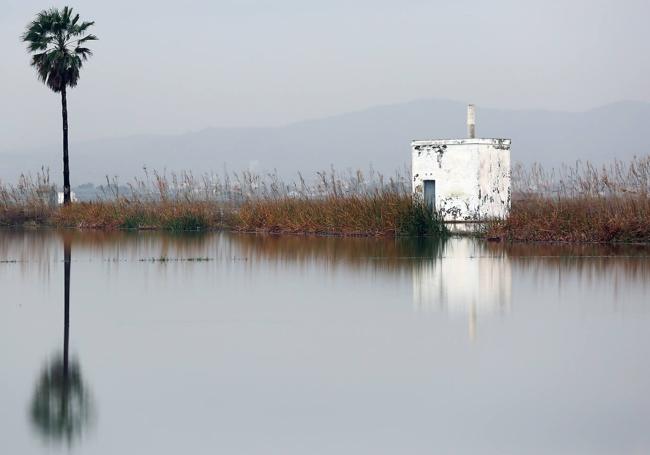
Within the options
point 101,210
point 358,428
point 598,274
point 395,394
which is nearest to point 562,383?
point 395,394

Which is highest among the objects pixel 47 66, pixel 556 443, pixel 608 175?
pixel 47 66

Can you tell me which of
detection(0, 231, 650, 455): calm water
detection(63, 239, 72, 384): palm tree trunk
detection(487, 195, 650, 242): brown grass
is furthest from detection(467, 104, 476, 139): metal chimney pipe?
detection(0, 231, 650, 455): calm water

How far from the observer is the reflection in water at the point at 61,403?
7.05 metres

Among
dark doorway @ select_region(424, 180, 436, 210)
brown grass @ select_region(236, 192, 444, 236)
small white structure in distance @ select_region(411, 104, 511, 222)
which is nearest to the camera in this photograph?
brown grass @ select_region(236, 192, 444, 236)

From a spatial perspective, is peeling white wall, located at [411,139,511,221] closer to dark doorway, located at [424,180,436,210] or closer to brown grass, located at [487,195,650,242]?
dark doorway, located at [424,180,436,210]

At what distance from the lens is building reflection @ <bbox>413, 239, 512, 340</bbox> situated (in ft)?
42.5

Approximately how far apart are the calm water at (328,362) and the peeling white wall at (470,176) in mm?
15864

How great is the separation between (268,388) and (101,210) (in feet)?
109

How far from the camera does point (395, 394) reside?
26.4 ft

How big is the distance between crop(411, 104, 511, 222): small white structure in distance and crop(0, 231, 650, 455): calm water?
1588cm

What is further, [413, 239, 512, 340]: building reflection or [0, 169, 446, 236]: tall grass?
[0, 169, 446, 236]: tall grass

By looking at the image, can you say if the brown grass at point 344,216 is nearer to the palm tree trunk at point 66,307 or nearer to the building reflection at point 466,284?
the building reflection at point 466,284

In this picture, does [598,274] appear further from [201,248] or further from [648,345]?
[201,248]

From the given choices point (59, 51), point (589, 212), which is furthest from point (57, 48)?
point (589, 212)
